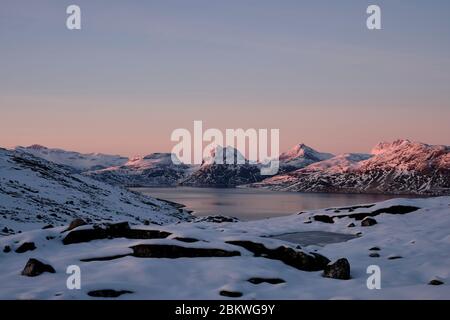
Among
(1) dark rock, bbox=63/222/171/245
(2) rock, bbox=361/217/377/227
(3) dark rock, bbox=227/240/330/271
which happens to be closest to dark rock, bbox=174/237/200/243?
(1) dark rock, bbox=63/222/171/245

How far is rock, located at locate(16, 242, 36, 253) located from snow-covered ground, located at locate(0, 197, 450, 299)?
0.19 metres

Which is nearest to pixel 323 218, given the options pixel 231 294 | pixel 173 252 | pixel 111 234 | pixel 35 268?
pixel 111 234

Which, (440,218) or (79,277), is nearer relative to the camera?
(79,277)

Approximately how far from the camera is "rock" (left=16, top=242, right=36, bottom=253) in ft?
73.3

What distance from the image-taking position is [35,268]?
17844 millimetres

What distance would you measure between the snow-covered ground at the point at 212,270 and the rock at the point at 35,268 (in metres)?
0.23

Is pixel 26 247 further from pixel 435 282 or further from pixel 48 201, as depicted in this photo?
pixel 48 201

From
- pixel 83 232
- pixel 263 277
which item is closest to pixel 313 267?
pixel 263 277

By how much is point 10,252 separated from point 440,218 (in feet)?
93.6

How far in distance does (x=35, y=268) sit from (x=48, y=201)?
49.5 meters

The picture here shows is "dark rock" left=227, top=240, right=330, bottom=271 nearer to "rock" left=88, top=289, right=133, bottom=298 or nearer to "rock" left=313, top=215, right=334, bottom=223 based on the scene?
"rock" left=88, top=289, right=133, bottom=298

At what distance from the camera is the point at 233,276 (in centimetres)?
1739

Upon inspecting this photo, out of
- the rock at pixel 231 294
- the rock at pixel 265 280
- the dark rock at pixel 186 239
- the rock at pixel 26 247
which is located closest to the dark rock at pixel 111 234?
the rock at pixel 26 247
